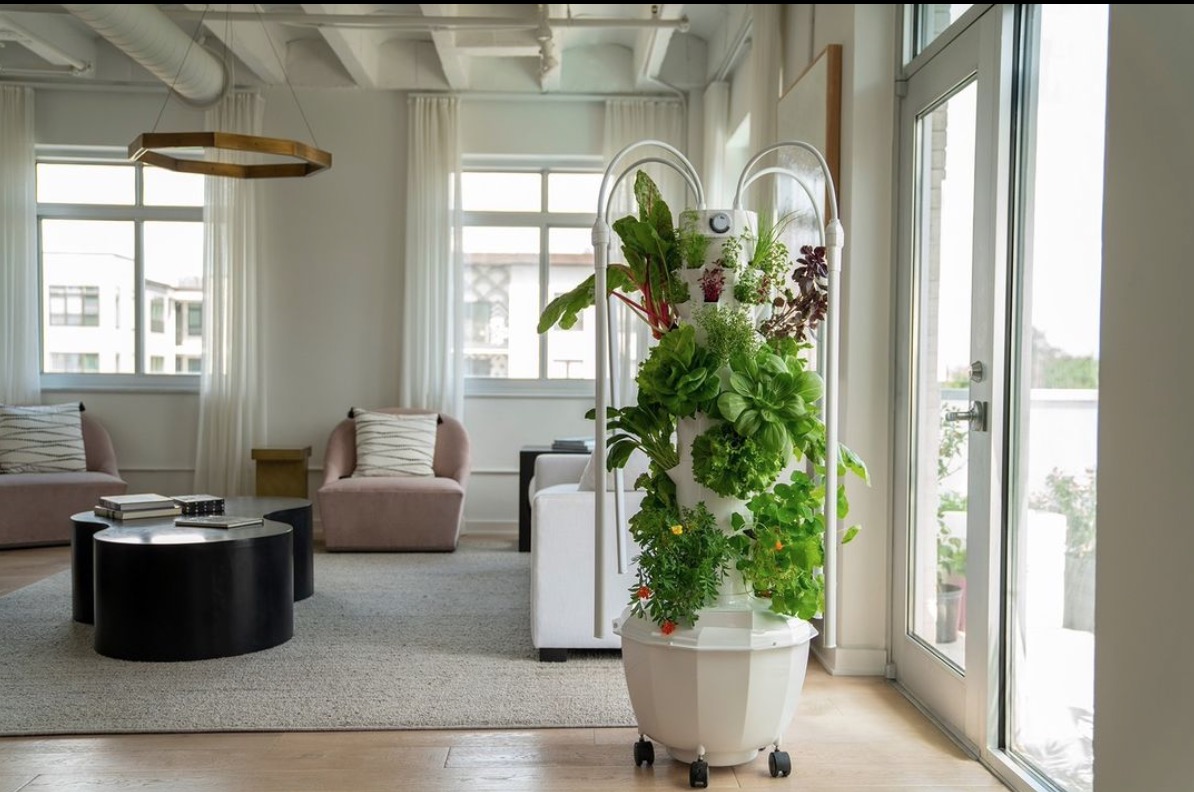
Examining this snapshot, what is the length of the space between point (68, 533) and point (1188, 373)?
6437mm

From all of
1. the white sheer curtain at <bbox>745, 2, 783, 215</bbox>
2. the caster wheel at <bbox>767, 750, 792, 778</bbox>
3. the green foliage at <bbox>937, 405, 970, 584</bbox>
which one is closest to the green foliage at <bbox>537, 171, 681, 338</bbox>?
the green foliage at <bbox>937, 405, 970, 584</bbox>

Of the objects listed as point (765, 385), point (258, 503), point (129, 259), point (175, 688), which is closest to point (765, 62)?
point (765, 385)

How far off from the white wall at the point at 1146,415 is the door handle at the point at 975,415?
0.84 m

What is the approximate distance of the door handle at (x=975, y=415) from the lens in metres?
3.07

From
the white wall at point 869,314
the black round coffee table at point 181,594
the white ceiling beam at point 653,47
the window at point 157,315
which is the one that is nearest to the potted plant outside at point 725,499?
the white wall at point 869,314

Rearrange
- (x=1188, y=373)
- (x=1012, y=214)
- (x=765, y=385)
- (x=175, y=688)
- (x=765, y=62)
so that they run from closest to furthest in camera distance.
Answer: (x=1188, y=373) < (x=765, y=385) < (x=1012, y=214) < (x=175, y=688) < (x=765, y=62)

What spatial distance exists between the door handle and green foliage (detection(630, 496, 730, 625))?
2.73ft

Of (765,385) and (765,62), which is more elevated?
(765,62)

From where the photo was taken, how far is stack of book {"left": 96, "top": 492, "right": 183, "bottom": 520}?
4.70 metres

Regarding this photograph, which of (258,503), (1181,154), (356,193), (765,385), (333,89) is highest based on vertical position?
(333,89)

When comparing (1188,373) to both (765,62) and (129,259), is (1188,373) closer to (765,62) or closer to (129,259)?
Answer: (765,62)

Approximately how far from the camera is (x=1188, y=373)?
1928 millimetres

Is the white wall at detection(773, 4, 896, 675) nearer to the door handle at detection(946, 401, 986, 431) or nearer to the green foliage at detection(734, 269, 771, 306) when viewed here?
the door handle at detection(946, 401, 986, 431)

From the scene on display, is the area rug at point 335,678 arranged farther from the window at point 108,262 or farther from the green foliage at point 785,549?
the window at point 108,262
